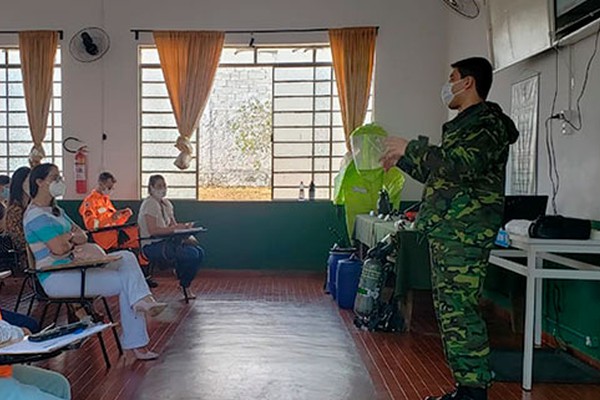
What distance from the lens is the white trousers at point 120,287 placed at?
361 cm

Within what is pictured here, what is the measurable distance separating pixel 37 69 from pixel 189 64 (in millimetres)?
1870

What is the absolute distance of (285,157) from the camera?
7.38 meters

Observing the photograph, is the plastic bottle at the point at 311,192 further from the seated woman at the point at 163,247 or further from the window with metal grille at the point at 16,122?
the window with metal grille at the point at 16,122

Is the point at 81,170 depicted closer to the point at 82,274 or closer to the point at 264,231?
the point at 264,231

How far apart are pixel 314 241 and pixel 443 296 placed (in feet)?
14.4

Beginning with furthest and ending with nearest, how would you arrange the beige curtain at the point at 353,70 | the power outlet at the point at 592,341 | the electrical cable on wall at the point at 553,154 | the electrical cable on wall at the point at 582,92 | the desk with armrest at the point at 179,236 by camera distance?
the beige curtain at the point at 353,70, the desk with armrest at the point at 179,236, the electrical cable on wall at the point at 553,154, the electrical cable on wall at the point at 582,92, the power outlet at the point at 592,341

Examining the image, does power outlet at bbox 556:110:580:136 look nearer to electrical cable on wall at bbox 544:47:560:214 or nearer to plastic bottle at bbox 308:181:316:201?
electrical cable on wall at bbox 544:47:560:214

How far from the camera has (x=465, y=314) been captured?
9.17 feet

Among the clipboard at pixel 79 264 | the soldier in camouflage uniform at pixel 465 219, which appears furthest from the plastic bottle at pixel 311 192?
the soldier in camouflage uniform at pixel 465 219

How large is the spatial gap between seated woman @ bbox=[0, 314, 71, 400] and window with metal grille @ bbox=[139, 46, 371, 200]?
5314 mm

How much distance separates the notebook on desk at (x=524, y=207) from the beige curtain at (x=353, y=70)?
3.33 m

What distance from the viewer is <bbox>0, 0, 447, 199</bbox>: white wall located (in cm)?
712

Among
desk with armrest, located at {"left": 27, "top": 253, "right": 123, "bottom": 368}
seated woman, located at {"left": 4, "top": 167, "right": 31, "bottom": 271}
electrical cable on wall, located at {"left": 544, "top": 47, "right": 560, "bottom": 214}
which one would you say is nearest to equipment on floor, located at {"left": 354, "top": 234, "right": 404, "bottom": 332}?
electrical cable on wall, located at {"left": 544, "top": 47, "right": 560, "bottom": 214}

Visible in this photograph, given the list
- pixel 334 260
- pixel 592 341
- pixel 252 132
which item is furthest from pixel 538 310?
pixel 252 132
